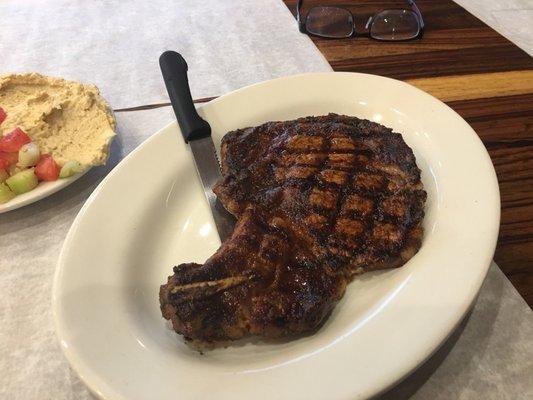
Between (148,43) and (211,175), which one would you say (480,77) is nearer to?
(211,175)

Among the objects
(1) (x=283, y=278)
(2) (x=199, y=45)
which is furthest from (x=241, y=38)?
(1) (x=283, y=278)

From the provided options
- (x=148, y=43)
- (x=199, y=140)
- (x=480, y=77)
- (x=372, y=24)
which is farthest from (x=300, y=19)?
(x=199, y=140)

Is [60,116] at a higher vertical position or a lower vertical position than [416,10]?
higher

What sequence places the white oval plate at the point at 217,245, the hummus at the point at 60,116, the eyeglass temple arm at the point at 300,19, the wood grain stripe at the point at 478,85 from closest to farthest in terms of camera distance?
the white oval plate at the point at 217,245 → the hummus at the point at 60,116 → the wood grain stripe at the point at 478,85 → the eyeglass temple arm at the point at 300,19

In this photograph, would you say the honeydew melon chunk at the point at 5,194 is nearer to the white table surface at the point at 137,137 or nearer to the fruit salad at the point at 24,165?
the fruit salad at the point at 24,165

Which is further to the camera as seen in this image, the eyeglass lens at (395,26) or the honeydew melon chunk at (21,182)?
the eyeglass lens at (395,26)

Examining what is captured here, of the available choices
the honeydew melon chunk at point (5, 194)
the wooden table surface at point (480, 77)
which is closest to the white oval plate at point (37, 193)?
the honeydew melon chunk at point (5, 194)

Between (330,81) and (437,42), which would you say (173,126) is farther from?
(437,42)

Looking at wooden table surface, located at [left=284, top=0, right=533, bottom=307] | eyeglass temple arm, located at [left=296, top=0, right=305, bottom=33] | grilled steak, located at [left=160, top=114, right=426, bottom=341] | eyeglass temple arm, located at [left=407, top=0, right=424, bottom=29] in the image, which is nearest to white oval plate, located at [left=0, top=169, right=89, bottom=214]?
grilled steak, located at [left=160, top=114, right=426, bottom=341]
